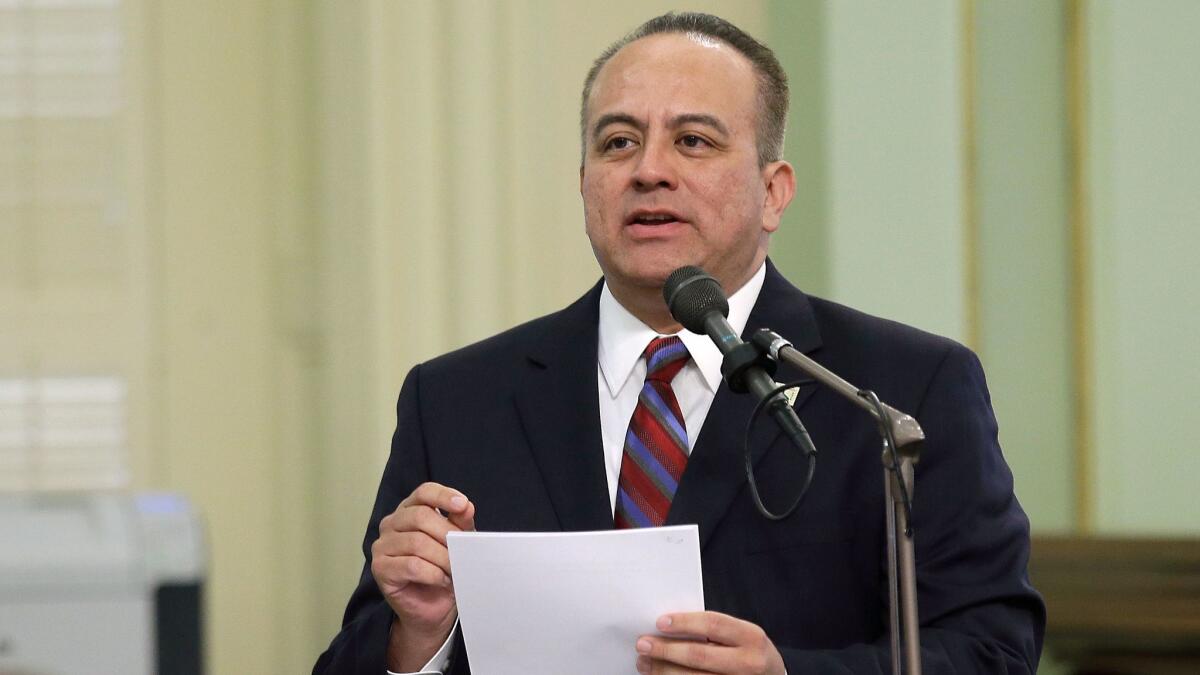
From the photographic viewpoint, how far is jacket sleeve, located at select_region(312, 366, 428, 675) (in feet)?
6.16

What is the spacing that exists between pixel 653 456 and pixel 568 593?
0.35m

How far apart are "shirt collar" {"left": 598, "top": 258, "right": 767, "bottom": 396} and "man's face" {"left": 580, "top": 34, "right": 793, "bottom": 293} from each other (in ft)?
0.08

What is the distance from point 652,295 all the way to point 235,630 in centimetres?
167

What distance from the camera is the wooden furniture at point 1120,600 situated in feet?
9.46

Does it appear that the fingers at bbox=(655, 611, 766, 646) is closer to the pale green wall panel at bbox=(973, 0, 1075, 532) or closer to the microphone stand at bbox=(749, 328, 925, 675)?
the microphone stand at bbox=(749, 328, 925, 675)

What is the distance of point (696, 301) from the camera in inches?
61.6

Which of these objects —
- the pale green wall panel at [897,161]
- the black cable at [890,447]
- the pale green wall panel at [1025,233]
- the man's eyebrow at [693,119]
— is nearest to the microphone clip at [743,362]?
the black cable at [890,447]

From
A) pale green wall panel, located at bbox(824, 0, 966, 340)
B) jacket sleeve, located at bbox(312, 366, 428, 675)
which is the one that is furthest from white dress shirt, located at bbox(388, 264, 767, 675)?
pale green wall panel, located at bbox(824, 0, 966, 340)

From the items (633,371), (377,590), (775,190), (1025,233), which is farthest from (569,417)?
(1025,233)

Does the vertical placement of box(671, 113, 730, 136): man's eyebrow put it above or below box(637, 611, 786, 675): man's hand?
above

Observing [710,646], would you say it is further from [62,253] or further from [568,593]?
[62,253]

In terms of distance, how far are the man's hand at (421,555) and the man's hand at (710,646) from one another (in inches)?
9.6

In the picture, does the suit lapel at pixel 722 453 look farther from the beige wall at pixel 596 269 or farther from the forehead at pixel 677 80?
the beige wall at pixel 596 269

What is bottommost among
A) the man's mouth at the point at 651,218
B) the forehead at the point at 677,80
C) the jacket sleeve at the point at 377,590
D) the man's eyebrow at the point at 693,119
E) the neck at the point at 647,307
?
the jacket sleeve at the point at 377,590
